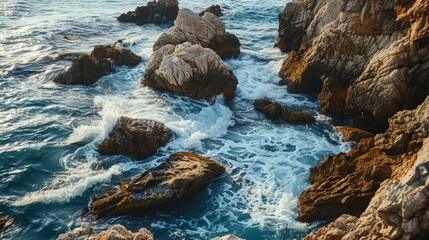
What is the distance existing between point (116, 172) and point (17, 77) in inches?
555

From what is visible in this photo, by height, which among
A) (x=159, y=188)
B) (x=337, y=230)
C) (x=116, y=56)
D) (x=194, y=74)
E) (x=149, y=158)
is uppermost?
(x=337, y=230)

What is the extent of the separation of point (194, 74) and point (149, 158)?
6.94 m

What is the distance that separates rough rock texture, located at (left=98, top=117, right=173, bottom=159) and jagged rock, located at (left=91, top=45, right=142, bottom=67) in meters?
11.0

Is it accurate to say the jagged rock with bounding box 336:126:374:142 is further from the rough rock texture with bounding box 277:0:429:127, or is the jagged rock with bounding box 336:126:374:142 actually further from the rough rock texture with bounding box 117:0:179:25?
→ the rough rock texture with bounding box 117:0:179:25

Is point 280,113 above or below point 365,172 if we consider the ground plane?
below

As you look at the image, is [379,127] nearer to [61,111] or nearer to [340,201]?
[340,201]

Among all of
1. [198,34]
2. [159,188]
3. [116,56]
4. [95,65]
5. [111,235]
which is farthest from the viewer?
[116,56]

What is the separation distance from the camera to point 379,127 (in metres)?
19.0

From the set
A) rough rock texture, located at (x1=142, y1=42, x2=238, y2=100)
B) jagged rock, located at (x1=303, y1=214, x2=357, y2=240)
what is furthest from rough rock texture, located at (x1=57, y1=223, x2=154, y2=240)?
rough rock texture, located at (x1=142, y1=42, x2=238, y2=100)

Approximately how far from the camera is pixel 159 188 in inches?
589

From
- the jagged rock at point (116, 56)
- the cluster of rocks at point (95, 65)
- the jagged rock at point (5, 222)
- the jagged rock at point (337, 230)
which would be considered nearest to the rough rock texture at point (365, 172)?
the jagged rock at point (337, 230)

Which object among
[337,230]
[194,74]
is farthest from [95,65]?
[337,230]

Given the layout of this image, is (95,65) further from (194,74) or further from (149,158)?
(149,158)

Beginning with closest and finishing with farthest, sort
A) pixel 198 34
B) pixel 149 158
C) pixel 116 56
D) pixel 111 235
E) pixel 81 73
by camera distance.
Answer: pixel 111 235 → pixel 149 158 → pixel 81 73 → pixel 198 34 → pixel 116 56
